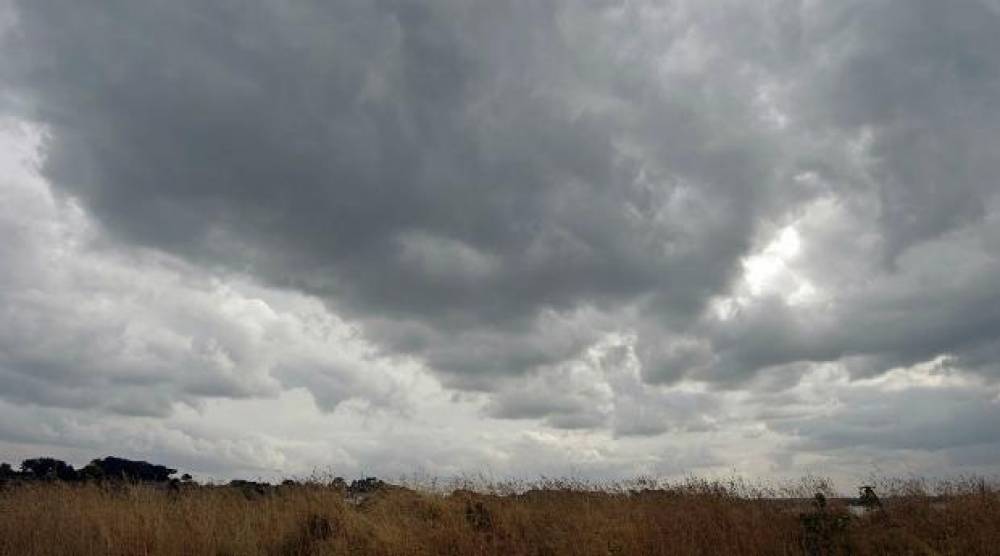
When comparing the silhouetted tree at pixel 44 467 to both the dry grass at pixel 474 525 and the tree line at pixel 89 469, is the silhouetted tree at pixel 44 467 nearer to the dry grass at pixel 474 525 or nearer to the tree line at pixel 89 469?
the tree line at pixel 89 469

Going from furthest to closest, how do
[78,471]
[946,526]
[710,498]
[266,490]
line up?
[78,471], [266,490], [710,498], [946,526]

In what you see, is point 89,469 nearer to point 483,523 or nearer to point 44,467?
point 44,467

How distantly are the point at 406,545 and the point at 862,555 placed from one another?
888 centimetres

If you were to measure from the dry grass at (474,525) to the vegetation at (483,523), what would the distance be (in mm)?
32

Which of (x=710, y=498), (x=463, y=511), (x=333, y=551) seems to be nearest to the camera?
(x=333, y=551)

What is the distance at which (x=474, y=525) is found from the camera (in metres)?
17.5

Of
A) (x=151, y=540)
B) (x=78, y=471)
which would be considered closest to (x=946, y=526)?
(x=151, y=540)

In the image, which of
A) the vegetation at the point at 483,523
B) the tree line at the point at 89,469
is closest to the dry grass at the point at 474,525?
the vegetation at the point at 483,523

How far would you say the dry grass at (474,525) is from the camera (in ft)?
52.0

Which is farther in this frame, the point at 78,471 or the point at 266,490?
the point at 78,471

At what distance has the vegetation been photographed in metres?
15.9

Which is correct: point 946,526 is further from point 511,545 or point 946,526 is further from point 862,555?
point 511,545

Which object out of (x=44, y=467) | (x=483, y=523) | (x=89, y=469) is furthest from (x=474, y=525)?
(x=44, y=467)

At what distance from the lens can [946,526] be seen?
16.7 metres
